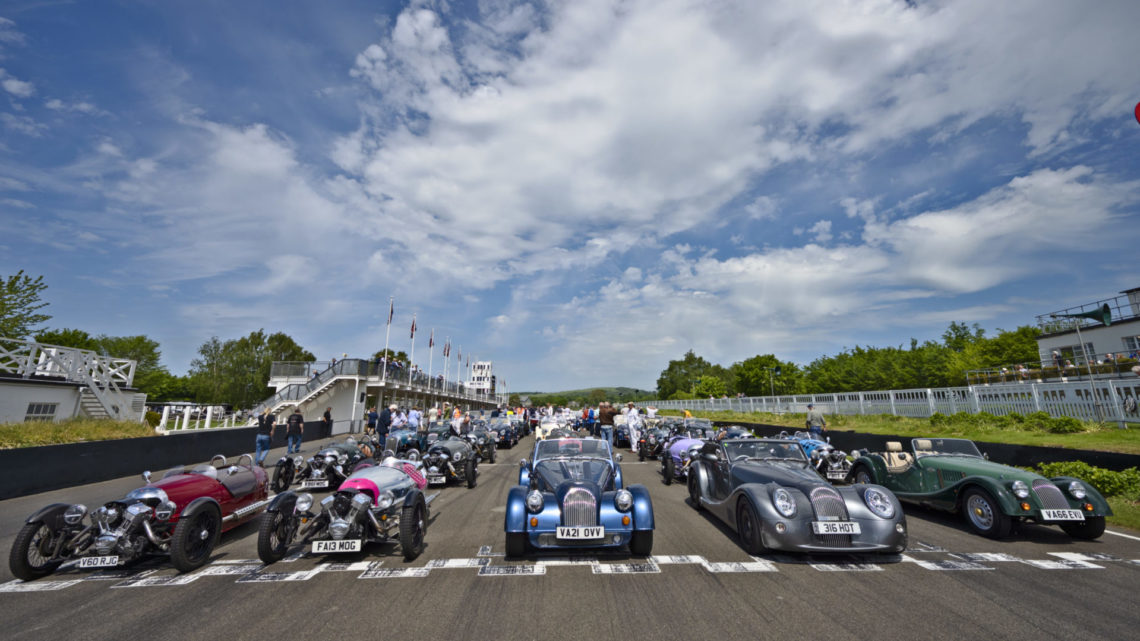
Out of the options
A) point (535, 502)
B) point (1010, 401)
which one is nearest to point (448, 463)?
point (535, 502)

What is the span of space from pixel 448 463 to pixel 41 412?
57.2 feet

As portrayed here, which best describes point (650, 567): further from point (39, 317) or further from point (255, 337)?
A: point (255, 337)

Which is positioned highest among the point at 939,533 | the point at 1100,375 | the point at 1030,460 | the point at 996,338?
the point at 996,338

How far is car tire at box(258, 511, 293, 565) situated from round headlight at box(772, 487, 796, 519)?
617cm

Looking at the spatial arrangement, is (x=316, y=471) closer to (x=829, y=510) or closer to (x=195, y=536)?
(x=195, y=536)

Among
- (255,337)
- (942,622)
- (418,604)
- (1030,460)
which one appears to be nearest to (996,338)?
(1030,460)

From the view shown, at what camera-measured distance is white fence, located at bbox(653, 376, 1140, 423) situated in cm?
1288

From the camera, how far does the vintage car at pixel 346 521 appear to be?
5738mm

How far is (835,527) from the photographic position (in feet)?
18.2

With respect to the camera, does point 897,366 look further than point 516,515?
Yes

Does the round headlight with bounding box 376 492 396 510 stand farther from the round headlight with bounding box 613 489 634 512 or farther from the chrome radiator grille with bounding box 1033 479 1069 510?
the chrome radiator grille with bounding box 1033 479 1069 510

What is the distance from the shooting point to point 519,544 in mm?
5848

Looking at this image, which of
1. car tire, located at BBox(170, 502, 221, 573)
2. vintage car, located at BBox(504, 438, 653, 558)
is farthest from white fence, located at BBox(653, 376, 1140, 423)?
car tire, located at BBox(170, 502, 221, 573)

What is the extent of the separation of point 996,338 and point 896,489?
157ft
